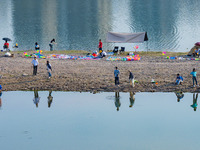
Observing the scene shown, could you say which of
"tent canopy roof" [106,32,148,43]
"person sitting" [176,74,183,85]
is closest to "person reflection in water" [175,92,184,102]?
"person sitting" [176,74,183,85]

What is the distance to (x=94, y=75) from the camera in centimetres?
4000

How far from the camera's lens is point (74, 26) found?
8900cm

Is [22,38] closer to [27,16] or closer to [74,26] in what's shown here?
[74,26]

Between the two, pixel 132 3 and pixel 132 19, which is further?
pixel 132 3

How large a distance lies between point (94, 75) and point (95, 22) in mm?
56351

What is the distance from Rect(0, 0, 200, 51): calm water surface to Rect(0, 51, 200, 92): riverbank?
18981 millimetres

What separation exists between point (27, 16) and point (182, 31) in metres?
44.7

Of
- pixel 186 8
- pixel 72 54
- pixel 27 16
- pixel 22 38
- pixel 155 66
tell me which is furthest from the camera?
pixel 186 8

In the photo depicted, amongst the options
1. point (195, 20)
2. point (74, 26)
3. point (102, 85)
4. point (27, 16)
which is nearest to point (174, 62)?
point (102, 85)

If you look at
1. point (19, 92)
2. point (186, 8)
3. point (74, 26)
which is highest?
point (186, 8)

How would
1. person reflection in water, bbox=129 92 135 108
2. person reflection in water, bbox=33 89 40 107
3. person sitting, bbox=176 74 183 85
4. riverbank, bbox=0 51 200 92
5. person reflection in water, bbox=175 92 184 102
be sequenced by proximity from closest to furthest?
person reflection in water, bbox=129 92 135 108
person reflection in water, bbox=175 92 184 102
person reflection in water, bbox=33 89 40 107
person sitting, bbox=176 74 183 85
riverbank, bbox=0 51 200 92

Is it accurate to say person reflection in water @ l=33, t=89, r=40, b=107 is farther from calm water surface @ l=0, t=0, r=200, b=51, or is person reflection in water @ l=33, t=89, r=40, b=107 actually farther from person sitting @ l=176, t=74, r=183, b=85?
calm water surface @ l=0, t=0, r=200, b=51

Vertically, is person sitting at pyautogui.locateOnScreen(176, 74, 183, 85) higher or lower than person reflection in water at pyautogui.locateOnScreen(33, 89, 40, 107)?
higher

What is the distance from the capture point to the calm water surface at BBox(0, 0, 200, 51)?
231 ft
